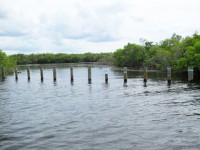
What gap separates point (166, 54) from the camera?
7875cm

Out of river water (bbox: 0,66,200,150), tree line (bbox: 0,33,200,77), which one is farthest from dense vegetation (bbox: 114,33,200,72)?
river water (bbox: 0,66,200,150)

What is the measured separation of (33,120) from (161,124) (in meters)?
8.87

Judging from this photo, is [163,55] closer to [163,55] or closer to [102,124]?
[163,55]

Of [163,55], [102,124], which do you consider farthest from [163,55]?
[102,124]

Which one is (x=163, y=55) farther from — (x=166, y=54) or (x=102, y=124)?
(x=102, y=124)

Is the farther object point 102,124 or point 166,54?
point 166,54

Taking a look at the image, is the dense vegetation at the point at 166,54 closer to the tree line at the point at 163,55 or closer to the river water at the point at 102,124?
the tree line at the point at 163,55

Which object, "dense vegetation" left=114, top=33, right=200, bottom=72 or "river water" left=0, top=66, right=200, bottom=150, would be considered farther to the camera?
"dense vegetation" left=114, top=33, right=200, bottom=72

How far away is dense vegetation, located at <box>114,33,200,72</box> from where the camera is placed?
58.1 meters

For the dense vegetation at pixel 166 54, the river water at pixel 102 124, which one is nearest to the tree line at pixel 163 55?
the dense vegetation at pixel 166 54

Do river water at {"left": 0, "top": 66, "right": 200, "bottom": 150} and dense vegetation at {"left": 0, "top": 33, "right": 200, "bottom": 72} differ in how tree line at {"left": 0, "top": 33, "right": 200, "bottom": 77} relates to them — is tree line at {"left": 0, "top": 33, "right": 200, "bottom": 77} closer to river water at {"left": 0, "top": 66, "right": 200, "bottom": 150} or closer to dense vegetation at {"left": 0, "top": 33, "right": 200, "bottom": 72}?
dense vegetation at {"left": 0, "top": 33, "right": 200, "bottom": 72}

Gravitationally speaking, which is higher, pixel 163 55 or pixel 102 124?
pixel 163 55

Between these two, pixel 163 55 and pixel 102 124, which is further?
pixel 163 55

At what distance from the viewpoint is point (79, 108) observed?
26.9 m
